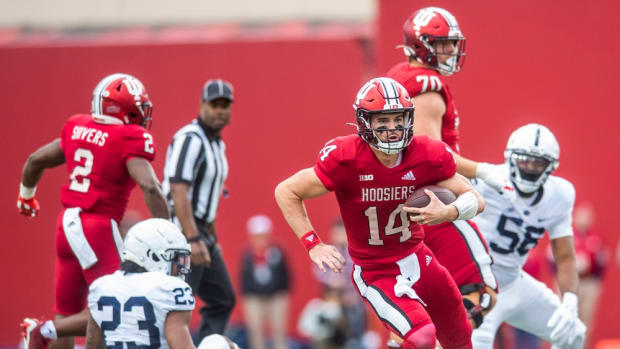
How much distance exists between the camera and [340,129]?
1423 centimetres

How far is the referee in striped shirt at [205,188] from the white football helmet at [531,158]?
2152mm

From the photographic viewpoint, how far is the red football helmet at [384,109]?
5418 millimetres

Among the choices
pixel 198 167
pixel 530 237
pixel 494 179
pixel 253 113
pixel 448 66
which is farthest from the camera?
pixel 253 113

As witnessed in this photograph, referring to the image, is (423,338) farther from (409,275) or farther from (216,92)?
(216,92)

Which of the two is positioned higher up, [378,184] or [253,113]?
[253,113]

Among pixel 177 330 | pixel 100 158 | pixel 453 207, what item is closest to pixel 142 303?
pixel 177 330

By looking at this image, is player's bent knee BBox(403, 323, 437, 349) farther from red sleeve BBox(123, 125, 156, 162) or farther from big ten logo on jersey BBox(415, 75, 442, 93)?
red sleeve BBox(123, 125, 156, 162)

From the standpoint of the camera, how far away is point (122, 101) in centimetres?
647

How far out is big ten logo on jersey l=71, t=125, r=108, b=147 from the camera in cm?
635

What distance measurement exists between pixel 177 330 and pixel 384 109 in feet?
5.49

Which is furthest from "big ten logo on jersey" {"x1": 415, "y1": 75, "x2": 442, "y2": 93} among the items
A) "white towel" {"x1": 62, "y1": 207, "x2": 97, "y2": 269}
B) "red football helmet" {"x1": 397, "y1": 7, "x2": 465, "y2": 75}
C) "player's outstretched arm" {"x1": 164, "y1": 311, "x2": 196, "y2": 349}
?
"white towel" {"x1": 62, "y1": 207, "x2": 97, "y2": 269}

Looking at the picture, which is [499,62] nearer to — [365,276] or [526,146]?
[526,146]

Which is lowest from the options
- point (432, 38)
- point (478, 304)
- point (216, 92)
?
point (478, 304)

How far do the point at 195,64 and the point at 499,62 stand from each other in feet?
15.2
